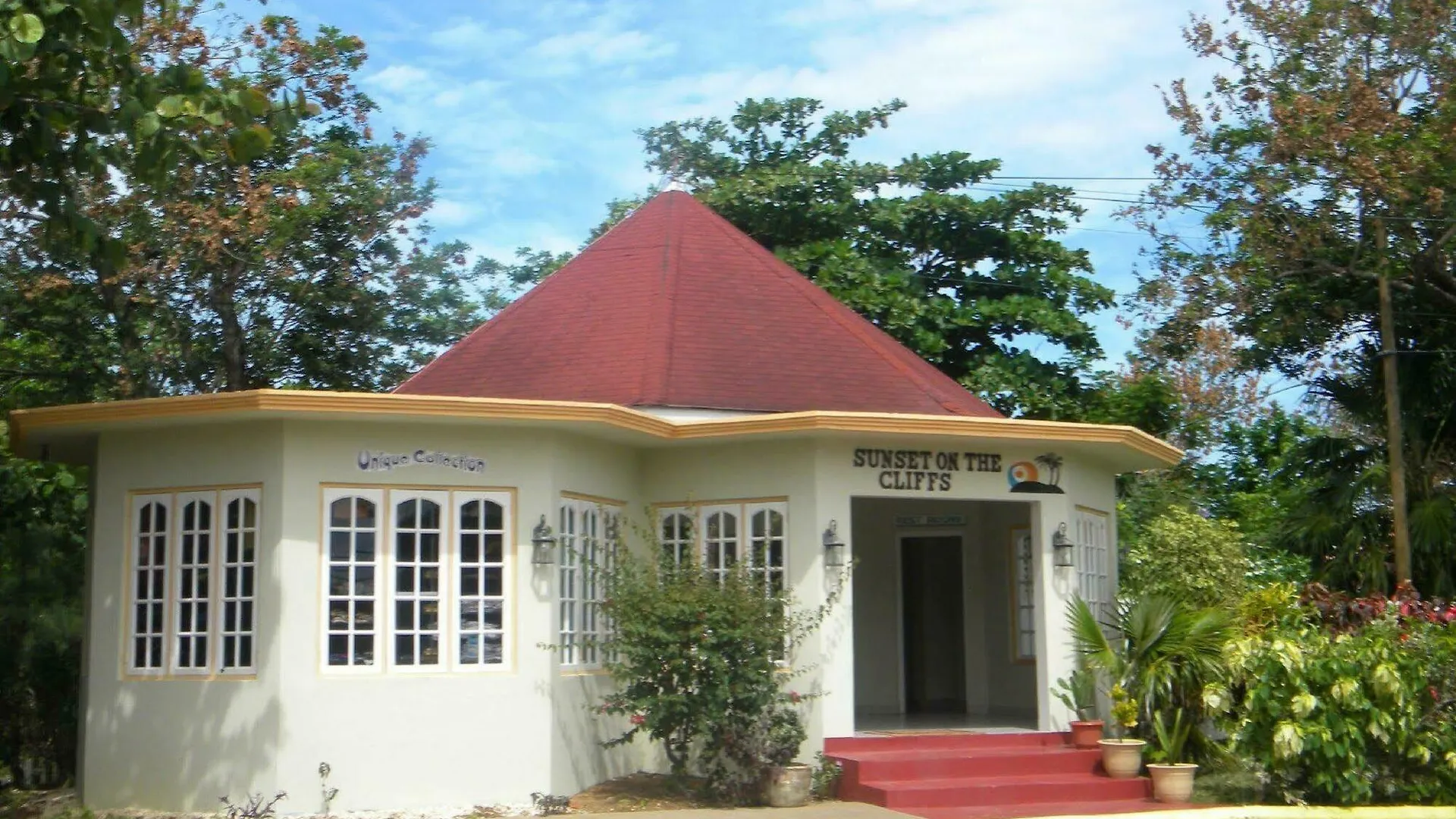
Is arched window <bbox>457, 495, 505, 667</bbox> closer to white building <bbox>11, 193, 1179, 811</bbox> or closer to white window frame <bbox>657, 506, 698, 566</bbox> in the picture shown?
white building <bbox>11, 193, 1179, 811</bbox>

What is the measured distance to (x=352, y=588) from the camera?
1273 centimetres

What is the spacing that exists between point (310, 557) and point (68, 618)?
5.97 meters

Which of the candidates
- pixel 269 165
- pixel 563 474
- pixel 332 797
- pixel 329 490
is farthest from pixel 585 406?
pixel 269 165

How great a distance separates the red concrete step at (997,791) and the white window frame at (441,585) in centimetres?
344

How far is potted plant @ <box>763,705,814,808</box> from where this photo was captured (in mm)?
12891

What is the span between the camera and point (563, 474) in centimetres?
1361

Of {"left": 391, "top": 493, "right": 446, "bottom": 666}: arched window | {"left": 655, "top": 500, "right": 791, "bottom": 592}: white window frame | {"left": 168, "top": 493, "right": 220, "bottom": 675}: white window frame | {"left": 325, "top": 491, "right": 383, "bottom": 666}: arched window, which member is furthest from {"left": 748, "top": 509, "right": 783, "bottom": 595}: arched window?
{"left": 168, "top": 493, "right": 220, "bottom": 675}: white window frame

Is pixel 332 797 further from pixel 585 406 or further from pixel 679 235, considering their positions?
pixel 679 235

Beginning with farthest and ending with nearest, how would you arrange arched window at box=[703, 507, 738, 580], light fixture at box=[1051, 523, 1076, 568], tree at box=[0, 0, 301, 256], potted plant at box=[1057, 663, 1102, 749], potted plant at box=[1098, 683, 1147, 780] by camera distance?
light fixture at box=[1051, 523, 1076, 568] → potted plant at box=[1057, 663, 1102, 749] → arched window at box=[703, 507, 738, 580] → potted plant at box=[1098, 683, 1147, 780] → tree at box=[0, 0, 301, 256]

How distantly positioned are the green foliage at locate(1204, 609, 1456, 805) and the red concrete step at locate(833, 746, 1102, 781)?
54.5 inches

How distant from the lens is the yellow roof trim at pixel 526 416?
12227 mm

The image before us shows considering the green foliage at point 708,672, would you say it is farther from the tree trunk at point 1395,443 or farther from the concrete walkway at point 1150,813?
the tree trunk at point 1395,443

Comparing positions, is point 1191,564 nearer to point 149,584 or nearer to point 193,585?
point 193,585

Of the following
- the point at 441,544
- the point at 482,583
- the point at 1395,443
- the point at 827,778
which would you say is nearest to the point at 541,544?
the point at 482,583
